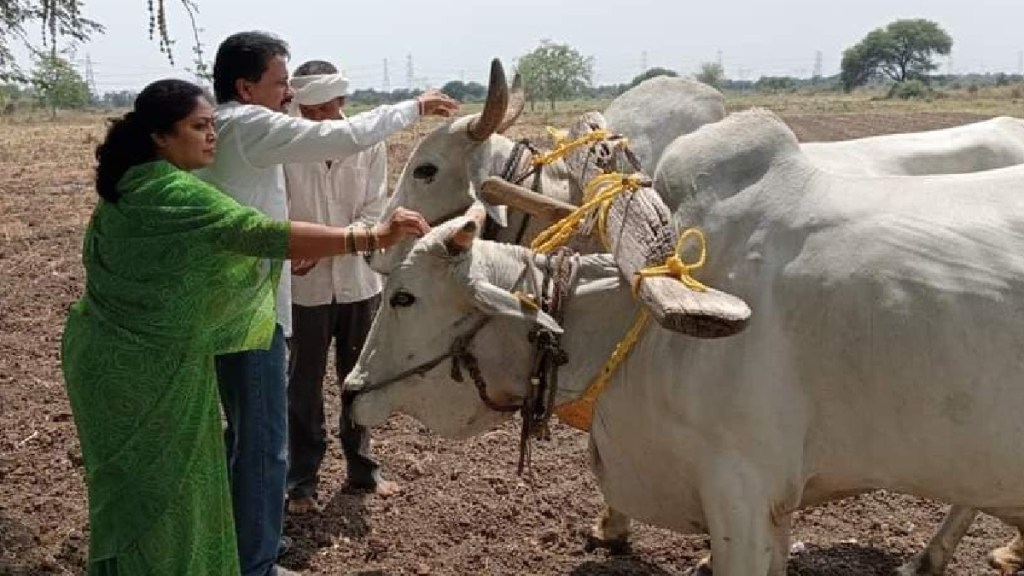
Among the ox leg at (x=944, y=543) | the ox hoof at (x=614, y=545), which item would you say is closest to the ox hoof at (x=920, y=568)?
the ox leg at (x=944, y=543)

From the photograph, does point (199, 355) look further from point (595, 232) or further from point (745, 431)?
point (745, 431)

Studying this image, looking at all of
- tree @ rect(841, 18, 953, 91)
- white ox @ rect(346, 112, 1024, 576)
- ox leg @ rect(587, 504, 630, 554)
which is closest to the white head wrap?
white ox @ rect(346, 112, 1024, 576)

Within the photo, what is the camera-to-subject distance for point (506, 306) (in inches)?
116

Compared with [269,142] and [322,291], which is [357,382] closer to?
[269,142]

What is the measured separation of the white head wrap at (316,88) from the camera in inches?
167

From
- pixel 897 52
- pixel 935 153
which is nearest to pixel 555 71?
pixel 897 52

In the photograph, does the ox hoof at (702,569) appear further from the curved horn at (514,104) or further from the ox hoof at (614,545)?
the curved horn at (514,104)

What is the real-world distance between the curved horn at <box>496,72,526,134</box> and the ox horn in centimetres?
89

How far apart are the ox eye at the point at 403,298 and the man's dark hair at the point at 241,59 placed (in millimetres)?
810

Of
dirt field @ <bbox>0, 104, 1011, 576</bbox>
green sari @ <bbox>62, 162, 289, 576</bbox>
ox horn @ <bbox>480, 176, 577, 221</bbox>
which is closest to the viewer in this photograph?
green sari @ <bbox>62, 162, 289, 576</bbox>

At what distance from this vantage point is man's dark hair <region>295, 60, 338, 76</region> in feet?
14.3

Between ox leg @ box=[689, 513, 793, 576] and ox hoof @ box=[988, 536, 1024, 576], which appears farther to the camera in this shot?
ox hoof @ box=[988, 536, 1024, 576]

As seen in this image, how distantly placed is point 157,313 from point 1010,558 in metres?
2.97

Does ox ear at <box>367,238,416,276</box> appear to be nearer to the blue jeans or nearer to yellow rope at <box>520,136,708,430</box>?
the blue jeans
